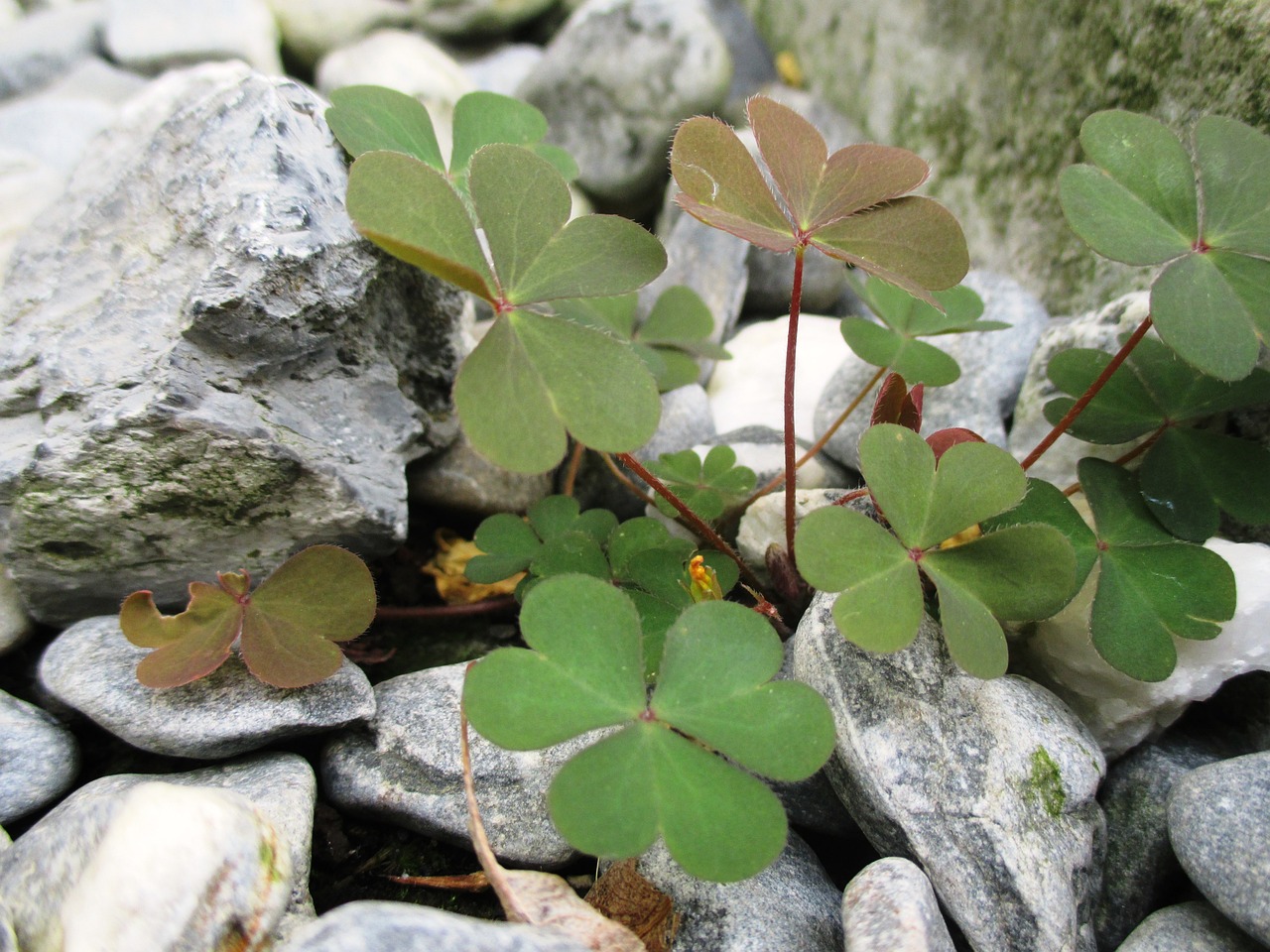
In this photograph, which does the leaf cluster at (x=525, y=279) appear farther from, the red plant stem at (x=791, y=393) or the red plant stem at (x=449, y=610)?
the red plant stem at (x=449, y=610)

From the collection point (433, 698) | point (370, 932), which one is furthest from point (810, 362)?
Result: point (370, 932)

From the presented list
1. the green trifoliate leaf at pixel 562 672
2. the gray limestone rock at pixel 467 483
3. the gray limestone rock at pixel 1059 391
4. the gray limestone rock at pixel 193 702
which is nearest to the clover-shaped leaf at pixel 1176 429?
the gray limestone rock at pixel 1059 391

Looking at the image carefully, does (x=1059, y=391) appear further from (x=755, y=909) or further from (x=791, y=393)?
(x=755, y=909)

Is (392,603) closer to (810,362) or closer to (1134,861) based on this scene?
(810,362)

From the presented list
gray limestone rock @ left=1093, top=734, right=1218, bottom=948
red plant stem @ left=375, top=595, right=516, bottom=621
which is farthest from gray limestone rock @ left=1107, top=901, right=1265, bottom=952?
red plant stem @ left=375, top=595, right=516, bottom=621

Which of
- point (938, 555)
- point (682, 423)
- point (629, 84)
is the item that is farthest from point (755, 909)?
point (629, 84)

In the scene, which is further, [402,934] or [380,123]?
[380,123]
